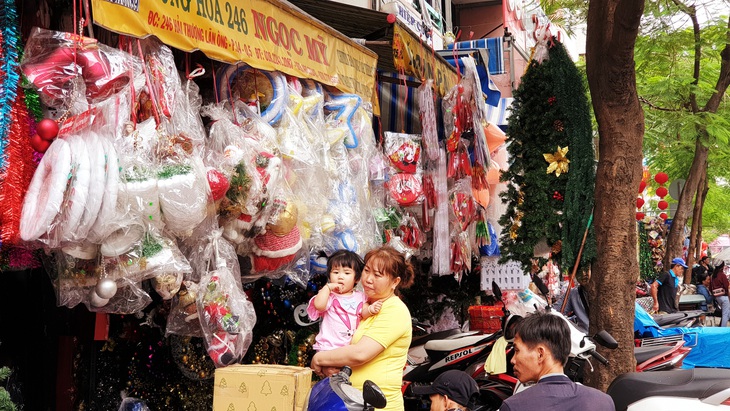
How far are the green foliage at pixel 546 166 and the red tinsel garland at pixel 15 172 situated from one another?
3734 mm

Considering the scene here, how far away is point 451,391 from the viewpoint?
176 inches

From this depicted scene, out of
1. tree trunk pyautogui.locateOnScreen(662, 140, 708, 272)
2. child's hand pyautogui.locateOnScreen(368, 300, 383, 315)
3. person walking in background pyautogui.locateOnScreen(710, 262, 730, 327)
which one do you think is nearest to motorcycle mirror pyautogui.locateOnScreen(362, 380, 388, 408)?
child's hand pyautogui.locateOnScreen(368, 300, 383, 315)

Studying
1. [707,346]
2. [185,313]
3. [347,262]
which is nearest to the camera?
[185,313]

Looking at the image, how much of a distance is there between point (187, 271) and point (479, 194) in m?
4.12

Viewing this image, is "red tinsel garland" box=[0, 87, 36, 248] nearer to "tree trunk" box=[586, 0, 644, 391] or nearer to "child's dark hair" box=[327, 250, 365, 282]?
"child's dark hair" box=[327, 250, 365, 282]

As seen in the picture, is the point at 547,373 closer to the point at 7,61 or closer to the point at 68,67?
the point at 68,67

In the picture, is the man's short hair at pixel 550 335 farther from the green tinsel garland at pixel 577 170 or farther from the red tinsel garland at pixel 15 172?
the green tinsel garland at pixel 577 170

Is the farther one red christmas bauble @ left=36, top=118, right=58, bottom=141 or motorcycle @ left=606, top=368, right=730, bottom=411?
motorcycle @ left=606, top=368, right=730, bottom=411

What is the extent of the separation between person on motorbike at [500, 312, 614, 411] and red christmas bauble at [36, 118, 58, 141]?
6.95ft

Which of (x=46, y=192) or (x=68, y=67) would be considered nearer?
(x=46, y=192)

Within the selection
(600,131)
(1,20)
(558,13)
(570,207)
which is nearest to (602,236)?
(570,207)

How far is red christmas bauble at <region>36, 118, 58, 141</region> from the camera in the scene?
131 inches

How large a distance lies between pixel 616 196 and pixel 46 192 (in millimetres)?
4048

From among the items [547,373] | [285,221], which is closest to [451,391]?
[285,221]
